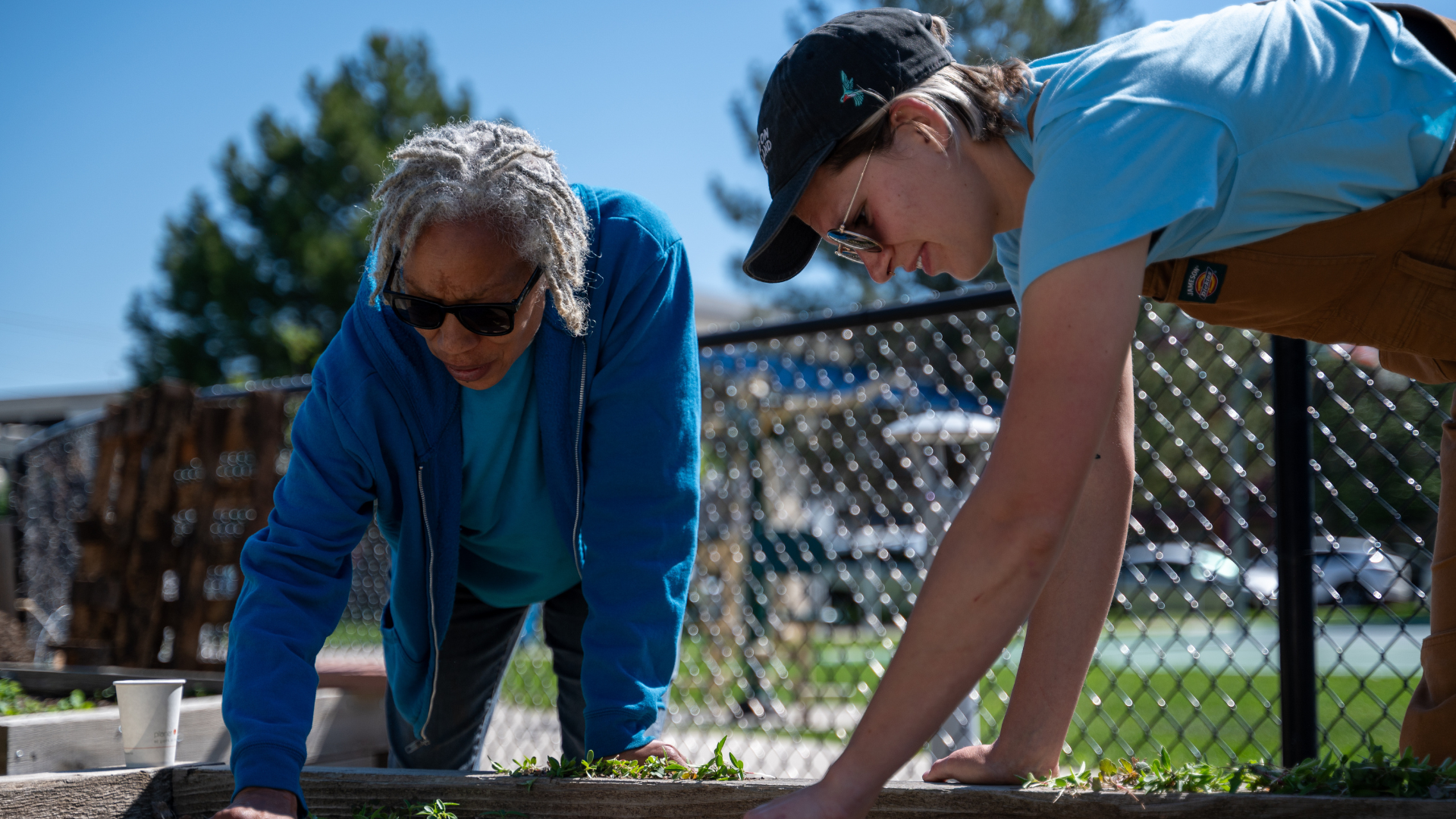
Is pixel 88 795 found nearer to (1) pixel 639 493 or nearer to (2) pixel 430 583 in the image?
(2) pixel 430 583

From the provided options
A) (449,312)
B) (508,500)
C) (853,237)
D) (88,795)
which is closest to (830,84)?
(853,237)

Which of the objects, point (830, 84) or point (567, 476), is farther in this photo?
point (567, 476)

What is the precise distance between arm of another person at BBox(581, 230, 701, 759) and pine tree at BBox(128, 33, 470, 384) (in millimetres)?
24680

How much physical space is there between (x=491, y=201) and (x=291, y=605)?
0.80 m

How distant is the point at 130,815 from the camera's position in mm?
2010

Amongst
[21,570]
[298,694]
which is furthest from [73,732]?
[21,570]

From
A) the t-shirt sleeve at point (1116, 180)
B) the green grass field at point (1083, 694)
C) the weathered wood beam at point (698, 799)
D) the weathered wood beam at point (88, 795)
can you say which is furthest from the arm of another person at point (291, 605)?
the green grass field at point (1083, 694)

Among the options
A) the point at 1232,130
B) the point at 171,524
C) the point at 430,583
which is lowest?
the point at 171,524

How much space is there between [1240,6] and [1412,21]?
26cm

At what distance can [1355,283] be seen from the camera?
148 cm

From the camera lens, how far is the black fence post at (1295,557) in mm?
2422

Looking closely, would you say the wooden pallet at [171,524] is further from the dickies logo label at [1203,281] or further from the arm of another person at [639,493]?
the dickies logo label at [1203,281]

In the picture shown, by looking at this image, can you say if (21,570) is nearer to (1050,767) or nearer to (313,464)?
(313,464)

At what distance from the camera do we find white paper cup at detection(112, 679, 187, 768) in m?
2.19
